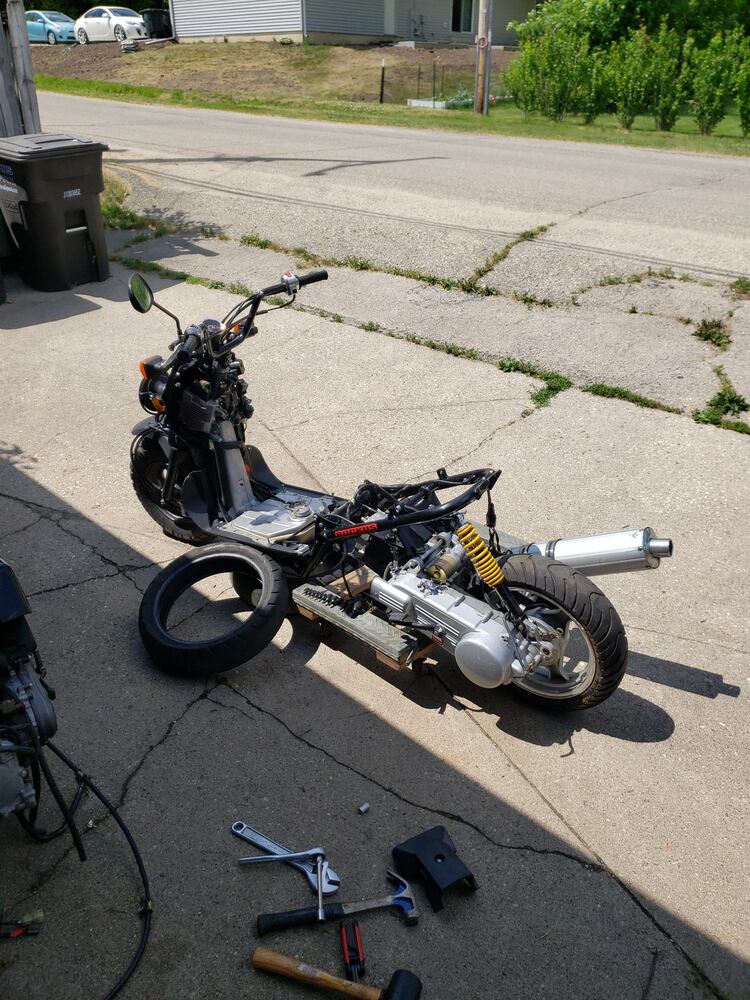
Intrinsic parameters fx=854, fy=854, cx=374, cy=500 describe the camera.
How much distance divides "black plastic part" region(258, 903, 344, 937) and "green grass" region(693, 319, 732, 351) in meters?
5.96

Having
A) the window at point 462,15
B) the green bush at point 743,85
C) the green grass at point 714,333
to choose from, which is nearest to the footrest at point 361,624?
the green grass at point 714,333

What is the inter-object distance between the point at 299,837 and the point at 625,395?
4673mm

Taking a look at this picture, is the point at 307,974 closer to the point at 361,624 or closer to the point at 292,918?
the point at 292,918

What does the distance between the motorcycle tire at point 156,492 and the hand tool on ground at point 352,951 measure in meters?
2.67

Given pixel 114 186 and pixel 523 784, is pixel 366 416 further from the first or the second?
pixel 114 186

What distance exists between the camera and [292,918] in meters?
2.93

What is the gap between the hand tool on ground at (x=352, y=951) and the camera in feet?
9.10

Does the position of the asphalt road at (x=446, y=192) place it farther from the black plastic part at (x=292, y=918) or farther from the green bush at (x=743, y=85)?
the black plastic part at (x=292, y=918)

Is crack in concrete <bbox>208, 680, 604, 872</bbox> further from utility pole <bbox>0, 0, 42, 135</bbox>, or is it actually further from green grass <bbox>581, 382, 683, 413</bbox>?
utility pole <bbox>0, 0, 42, 135</bbox>

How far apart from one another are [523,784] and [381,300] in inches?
239

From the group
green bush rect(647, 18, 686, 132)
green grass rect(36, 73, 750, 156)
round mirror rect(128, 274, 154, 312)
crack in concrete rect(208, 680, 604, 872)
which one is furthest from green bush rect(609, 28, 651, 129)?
crack in concrete rect(208, 680, 604, 872)

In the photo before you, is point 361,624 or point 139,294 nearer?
point 361,624

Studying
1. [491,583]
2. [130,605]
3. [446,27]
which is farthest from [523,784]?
[446,27]

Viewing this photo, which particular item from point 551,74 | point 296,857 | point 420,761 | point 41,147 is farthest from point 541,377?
point 551,74
